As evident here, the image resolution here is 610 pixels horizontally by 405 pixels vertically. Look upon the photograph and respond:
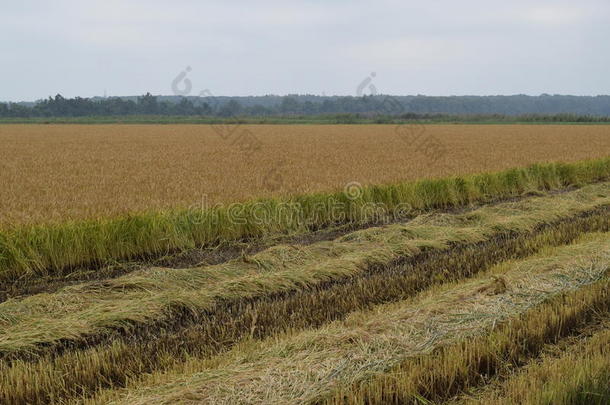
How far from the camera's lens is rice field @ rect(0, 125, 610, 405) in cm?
416

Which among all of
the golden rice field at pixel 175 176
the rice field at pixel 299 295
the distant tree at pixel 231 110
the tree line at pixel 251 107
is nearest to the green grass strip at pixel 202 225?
the rice field at pixel 299 295

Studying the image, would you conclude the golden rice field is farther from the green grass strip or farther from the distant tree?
the distant tree

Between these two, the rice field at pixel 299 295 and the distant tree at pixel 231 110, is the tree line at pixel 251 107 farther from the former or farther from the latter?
the rice field at pixel 299 295

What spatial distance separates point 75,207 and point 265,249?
140 inches

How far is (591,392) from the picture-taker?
382 cm

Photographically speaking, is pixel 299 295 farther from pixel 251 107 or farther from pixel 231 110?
pixel 251 107

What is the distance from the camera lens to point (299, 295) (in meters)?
6.55

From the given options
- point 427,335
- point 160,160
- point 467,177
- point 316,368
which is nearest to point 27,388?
point 316,368

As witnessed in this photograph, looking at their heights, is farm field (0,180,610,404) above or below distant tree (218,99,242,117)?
below

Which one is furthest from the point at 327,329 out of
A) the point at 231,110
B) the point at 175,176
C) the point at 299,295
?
the point at 231,110

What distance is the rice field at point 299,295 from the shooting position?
13.7 ft

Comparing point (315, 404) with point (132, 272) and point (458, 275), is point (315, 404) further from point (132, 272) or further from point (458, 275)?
point (132, 272)

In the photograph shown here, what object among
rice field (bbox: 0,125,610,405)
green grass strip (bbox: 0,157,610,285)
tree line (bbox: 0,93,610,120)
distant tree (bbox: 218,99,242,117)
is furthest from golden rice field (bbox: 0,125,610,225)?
distant tree (bbox: 218,99,242,117)

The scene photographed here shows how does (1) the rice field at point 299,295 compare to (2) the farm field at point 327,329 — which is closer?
(2) the farm field at point 327,329
